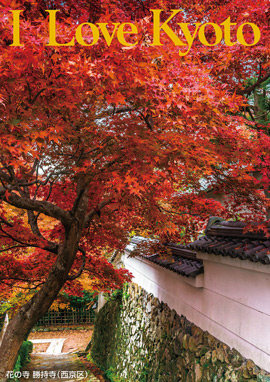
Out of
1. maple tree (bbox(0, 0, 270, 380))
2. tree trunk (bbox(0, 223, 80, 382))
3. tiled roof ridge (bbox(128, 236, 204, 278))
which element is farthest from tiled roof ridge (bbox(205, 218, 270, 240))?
tree trunk (bbox(0, 223, 80, 382))

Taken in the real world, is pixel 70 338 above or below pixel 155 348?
below

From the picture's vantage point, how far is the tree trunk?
617 cm

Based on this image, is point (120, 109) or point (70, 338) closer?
point (120, 109)

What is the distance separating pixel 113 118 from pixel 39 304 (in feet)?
12.6

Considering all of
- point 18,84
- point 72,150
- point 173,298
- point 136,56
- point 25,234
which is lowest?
point 173,298

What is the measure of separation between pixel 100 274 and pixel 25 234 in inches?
116

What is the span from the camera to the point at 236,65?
715 centimetres

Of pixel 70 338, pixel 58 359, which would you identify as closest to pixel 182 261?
pixel 58 359

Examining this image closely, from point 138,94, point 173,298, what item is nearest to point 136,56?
point 138,94

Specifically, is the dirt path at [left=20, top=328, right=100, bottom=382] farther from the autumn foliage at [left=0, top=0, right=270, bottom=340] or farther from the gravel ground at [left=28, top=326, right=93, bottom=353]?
the autumn foliage at [left=0, top=0, right=270, bottom=340]

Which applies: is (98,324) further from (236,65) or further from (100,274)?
(236,65)

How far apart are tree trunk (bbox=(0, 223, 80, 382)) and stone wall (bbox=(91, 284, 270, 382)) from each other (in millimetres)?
2443

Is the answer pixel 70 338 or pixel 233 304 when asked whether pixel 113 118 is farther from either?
pixel 70 338

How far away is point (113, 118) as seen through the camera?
4840 millimetres
